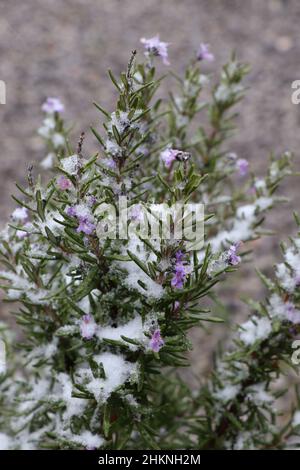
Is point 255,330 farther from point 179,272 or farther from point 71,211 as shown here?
point 71,211

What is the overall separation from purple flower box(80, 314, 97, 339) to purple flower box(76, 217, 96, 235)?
0.89 ft

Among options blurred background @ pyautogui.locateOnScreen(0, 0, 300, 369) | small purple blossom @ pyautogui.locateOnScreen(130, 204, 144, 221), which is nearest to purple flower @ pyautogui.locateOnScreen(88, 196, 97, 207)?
small purple blossom @ pyautogui.locateOnScreen(130, 204, 144, 221)

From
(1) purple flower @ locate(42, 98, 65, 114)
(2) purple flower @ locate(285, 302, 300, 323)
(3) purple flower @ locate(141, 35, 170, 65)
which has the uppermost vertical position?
(1) purple flower @ locate(42, 98, 65, 114)

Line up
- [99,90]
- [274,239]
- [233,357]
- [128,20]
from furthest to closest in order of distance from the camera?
[128,20] → [99,90] → [274,239] → [233,357]

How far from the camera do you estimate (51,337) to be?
146 cm

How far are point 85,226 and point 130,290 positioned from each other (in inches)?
8.6

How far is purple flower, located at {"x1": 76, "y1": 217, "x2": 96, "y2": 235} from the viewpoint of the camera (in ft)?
Result: 3.45

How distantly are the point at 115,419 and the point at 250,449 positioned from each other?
0.47 metres

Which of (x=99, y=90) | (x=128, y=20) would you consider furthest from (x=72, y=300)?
(x=128, y=20)

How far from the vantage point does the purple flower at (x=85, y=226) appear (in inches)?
41.5

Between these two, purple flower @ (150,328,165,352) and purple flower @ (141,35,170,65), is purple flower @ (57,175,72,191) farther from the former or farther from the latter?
purple flower @ (141,35,170,65)

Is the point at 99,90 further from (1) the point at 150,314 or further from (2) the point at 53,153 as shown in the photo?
(1) the point at 150,314

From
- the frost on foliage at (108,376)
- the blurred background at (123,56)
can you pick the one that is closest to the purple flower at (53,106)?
the frost on foliage at (108,376)

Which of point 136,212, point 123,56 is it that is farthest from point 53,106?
point 123,56
